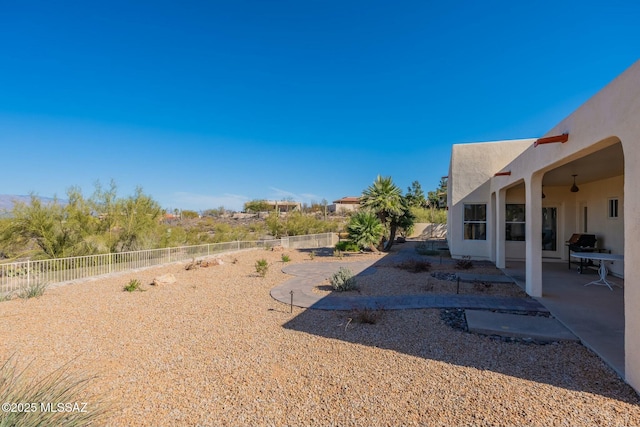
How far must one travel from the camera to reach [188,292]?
27.3ft

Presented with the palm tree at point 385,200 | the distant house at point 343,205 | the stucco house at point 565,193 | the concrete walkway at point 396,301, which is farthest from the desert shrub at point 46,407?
the distant house at point 343,205

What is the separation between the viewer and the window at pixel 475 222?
41.9 ft

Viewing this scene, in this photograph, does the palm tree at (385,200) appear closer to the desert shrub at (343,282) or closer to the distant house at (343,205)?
the desert shrub at (343,282)

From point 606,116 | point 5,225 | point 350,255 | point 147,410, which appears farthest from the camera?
point 350,255

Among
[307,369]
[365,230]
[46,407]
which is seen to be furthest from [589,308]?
[365,230]

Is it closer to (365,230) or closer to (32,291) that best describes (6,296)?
(32,291)

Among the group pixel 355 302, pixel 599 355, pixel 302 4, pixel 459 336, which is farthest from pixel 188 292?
pixel 302 4

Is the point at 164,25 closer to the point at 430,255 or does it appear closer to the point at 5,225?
the point at 5,225

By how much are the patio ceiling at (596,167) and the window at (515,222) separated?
103 inches

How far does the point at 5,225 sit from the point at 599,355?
50.4 ft

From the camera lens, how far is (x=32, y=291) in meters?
7.73

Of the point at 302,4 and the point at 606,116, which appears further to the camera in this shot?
the point at 302,4

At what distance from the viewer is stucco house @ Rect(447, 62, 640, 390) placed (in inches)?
127

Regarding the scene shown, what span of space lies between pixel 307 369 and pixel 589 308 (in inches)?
233
